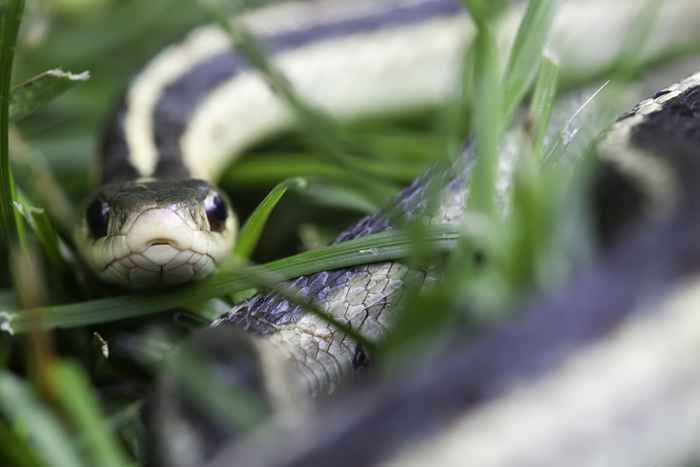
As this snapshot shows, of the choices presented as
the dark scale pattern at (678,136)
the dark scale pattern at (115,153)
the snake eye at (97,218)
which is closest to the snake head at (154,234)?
the snake eye at (97,218)

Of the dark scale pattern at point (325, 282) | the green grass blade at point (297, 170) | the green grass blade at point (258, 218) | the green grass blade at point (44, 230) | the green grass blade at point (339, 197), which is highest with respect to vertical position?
the green grass blade at point (297, 170)

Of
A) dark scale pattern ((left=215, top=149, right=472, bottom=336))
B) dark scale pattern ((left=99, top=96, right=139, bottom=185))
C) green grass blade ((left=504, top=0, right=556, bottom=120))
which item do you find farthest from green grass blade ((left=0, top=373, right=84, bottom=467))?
dark scale pattern ((left=99, top=96, right=139, bottom=185))

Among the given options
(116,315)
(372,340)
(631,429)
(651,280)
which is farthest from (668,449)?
(116,315)

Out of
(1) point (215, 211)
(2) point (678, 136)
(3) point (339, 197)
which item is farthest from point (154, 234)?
(2) point (678, 136)

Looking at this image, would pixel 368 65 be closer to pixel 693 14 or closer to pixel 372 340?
pixel 693 14

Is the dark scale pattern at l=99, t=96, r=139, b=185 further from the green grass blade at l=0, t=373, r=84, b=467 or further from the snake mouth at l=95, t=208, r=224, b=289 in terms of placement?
the green grass blade at l=0, t=373, r=84, b=467

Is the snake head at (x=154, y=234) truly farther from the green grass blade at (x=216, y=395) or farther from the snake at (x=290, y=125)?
the green grass blade at (x=216, y=395)

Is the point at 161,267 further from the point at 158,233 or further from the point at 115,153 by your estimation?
the point at 115,153
